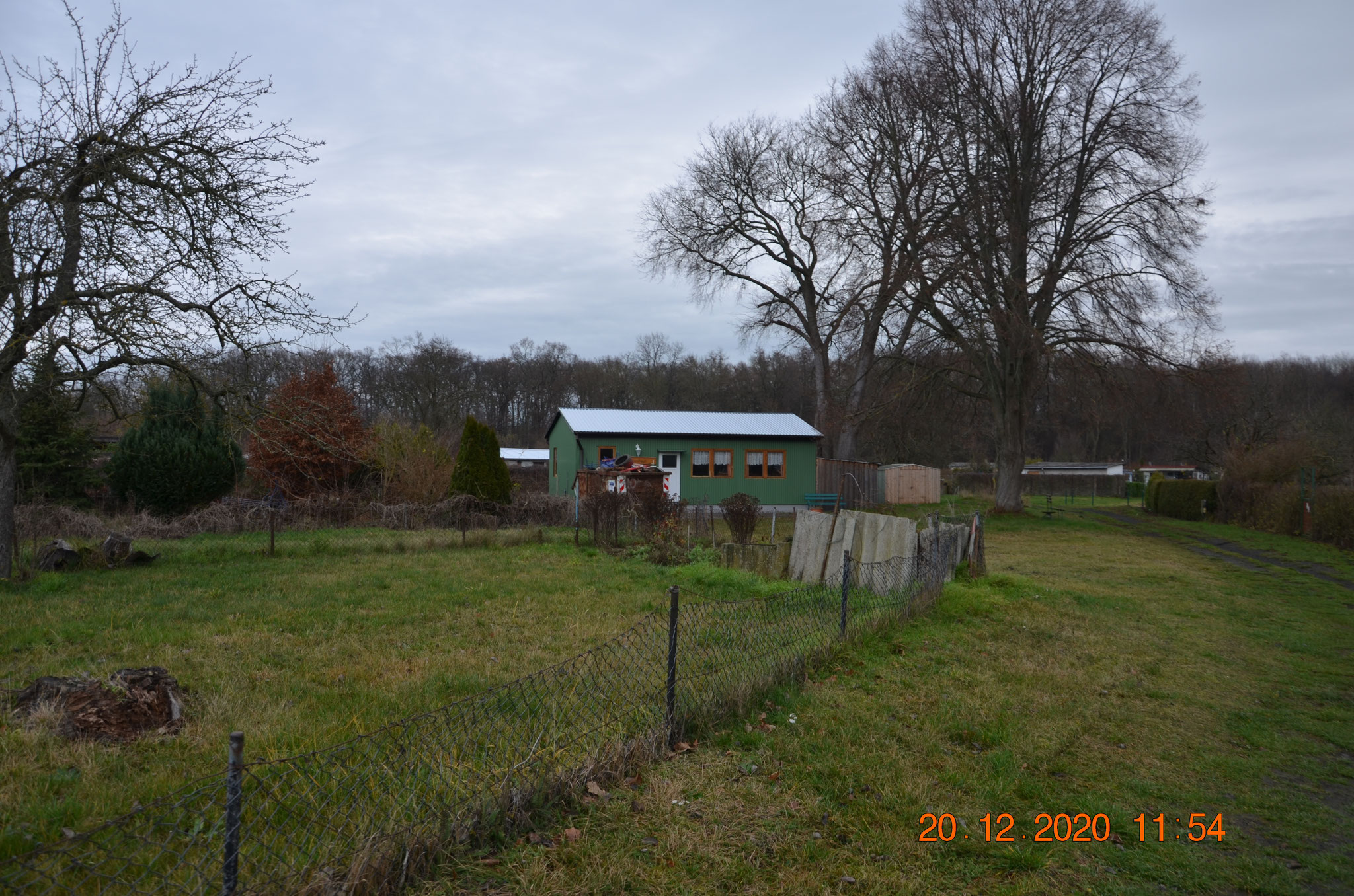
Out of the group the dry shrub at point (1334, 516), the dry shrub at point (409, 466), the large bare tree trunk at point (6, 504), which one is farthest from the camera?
the dry shrub at point (409, 466)

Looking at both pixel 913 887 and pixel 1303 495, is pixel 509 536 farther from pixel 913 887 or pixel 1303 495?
pixel 1303 495

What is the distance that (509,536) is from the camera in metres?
15.9

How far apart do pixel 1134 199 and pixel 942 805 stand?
1037 inches

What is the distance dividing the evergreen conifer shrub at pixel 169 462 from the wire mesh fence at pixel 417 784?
1518 cm

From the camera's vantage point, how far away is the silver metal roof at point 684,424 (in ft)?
94.1

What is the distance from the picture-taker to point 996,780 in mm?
4512

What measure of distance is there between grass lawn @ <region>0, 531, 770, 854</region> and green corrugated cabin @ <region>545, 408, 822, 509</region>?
14.6 metres

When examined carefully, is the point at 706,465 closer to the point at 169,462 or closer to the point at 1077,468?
the point at 169,462

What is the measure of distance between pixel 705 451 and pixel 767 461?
2.41 metres

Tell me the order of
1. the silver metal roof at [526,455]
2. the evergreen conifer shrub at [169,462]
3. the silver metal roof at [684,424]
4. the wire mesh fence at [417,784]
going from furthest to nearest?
the silver metal roof at [526,455] → the silver metal roof at [684,424] → the evergreen conifer shrub at [169,462] → the wire mesh fence at [417,784]

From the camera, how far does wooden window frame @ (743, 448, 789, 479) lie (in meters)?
29.6

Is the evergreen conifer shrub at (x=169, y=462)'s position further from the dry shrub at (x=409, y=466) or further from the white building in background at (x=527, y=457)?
the white building in background at (x=527, y=457)

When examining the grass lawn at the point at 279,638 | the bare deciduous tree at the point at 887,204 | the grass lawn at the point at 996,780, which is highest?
the bare deciduous tree at the point at 887,204

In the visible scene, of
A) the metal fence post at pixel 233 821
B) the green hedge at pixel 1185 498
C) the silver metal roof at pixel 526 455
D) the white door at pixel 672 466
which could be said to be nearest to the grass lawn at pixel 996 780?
the metal fence post at pixel 233 821
